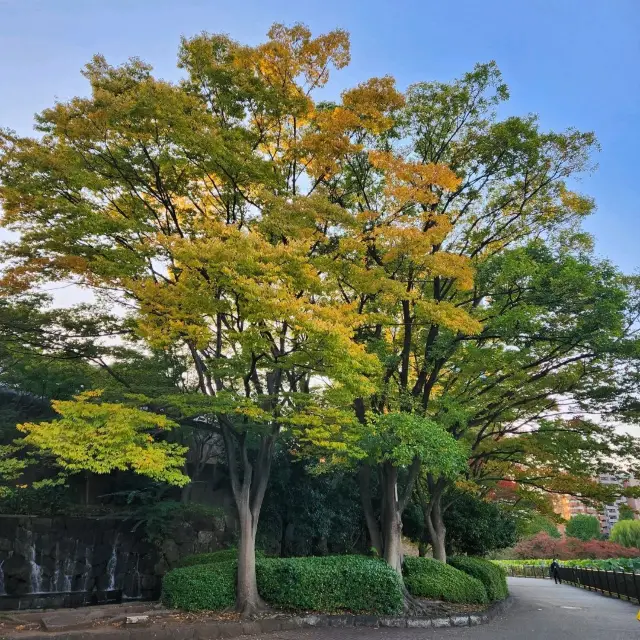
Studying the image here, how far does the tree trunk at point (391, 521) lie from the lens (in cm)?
1270

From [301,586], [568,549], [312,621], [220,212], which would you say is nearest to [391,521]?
[301,586]

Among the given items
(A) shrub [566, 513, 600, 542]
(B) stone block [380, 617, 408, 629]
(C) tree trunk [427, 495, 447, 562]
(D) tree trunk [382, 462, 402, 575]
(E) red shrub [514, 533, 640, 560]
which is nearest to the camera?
(B) stone block [380, 617, 408, 629]

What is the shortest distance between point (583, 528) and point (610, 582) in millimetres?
42179

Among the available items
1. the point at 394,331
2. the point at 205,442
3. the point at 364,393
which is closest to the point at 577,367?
the point at 394,331

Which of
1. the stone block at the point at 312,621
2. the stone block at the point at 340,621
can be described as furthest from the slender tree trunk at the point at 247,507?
the stone block at the point at 340,621

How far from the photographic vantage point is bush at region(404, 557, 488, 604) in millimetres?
12773

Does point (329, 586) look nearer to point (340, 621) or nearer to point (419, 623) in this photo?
point (340, 621)

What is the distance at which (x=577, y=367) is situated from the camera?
14.9 metres

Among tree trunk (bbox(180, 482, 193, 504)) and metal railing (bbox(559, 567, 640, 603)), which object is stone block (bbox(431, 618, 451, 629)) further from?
tree trunk (bbox(180, 482, 193, 504))

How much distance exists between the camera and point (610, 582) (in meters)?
17.7

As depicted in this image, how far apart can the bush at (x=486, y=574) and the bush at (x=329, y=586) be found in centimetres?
454

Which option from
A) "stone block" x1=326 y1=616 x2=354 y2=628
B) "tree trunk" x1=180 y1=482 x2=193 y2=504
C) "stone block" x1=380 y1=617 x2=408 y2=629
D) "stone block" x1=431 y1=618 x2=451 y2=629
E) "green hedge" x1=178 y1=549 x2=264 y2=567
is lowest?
"stone block" x1=431 y1=618 x2=451 y2=629

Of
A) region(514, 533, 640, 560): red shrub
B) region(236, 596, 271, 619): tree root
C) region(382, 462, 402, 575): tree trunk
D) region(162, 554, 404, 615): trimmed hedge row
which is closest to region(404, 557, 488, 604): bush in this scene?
region(382, 462, 402, 575): tree trunk

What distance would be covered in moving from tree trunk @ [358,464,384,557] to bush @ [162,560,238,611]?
409cm
